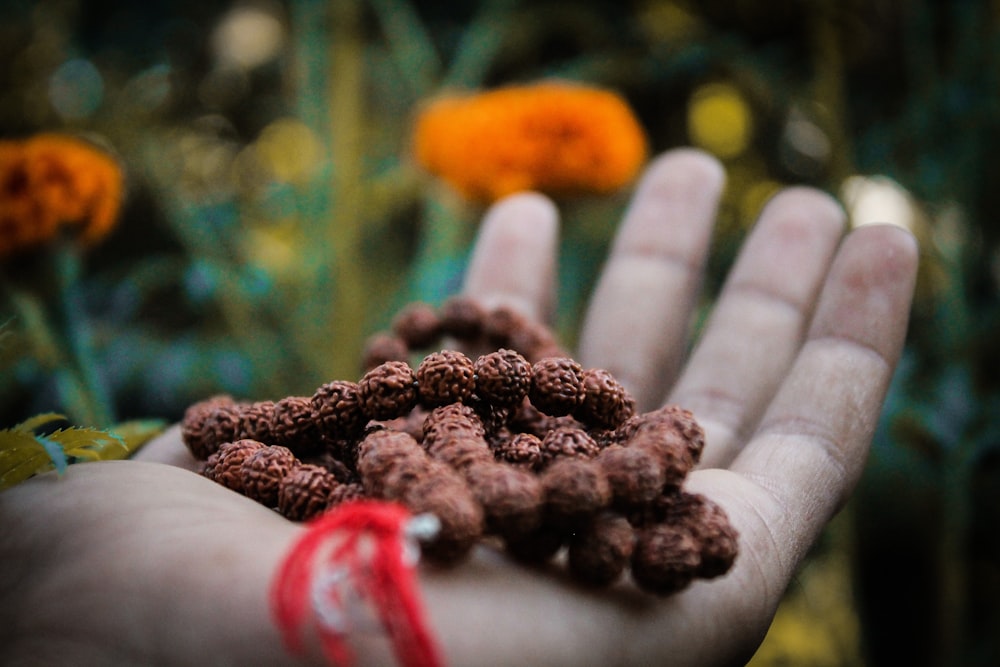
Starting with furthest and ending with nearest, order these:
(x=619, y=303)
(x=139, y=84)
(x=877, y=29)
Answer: (x=139, y=84), (x=877, y=29), (x=619, y=303)

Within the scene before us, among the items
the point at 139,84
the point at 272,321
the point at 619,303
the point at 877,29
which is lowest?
the point at 272,321

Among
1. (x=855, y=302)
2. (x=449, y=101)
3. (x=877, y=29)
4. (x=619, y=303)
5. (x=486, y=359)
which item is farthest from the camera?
(x=877, y=29)

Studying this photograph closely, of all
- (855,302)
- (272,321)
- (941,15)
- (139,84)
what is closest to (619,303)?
(855,302)

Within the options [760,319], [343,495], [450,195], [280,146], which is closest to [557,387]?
[343,495]

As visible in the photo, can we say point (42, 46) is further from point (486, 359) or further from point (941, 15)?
point (941, 15)

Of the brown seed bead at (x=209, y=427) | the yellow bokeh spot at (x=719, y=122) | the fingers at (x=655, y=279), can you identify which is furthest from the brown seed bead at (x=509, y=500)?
the yellow bokeh spot at (x=719, y=122)

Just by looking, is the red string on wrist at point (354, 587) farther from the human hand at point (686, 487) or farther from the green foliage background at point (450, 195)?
the green foliage background at point (450, 195)
